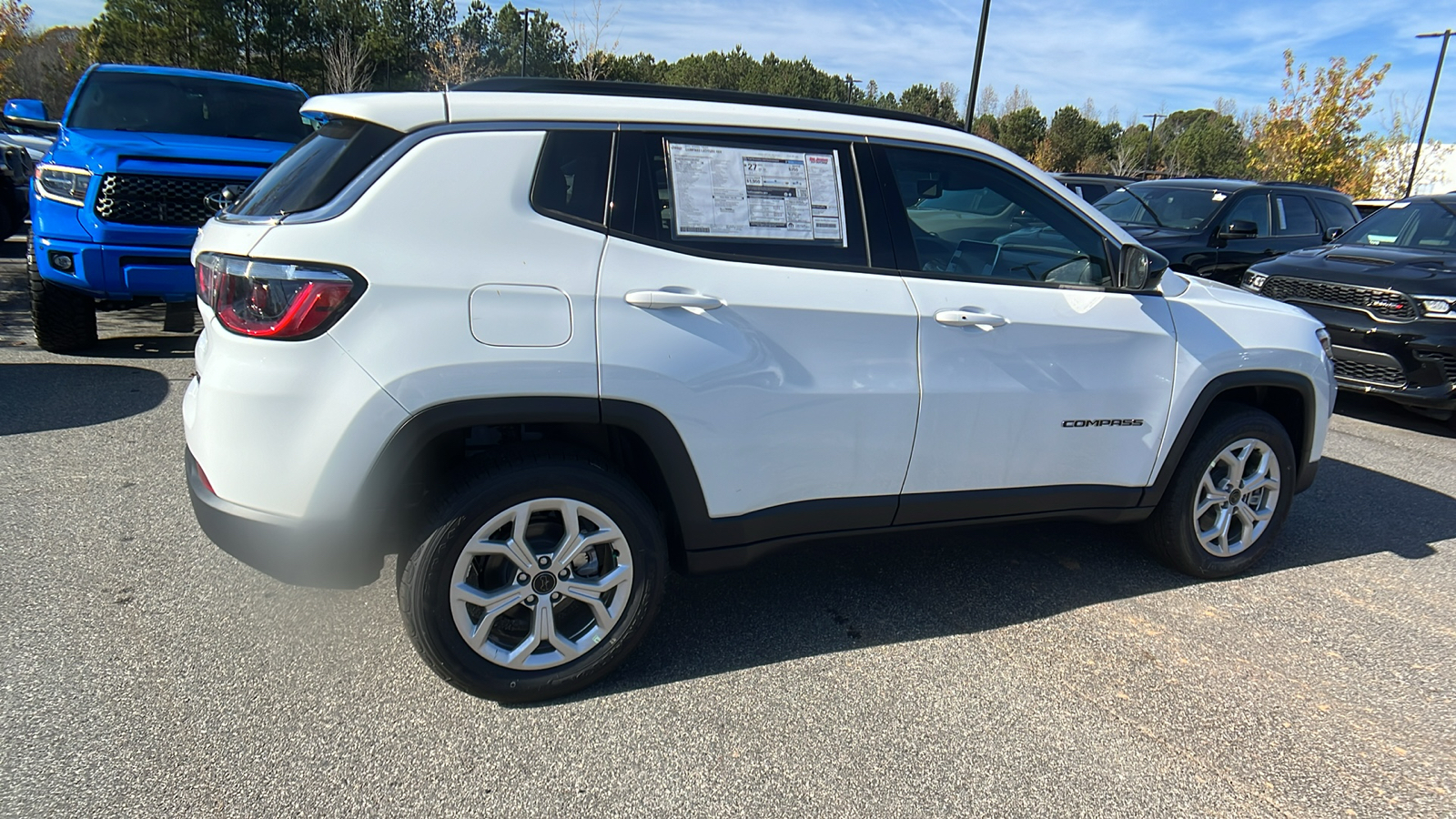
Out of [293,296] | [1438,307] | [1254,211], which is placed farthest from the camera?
[1254,211]

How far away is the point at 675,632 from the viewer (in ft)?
10.9

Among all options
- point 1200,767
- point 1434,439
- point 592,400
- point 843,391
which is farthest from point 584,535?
point 1434,439

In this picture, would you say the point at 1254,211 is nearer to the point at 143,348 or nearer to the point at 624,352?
the point at 624,352

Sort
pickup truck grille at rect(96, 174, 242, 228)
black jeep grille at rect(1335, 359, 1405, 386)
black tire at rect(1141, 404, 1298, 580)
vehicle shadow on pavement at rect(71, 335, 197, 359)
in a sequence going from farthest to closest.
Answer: vehicle shadow on pavement at rect(71, 335, 197, 359) → black jeep grille at rect(1335, 359, 1405, 386) → pickup truck grille at rect(96, 174, 242, 228) → black tire at rect(1141, 404, 1298, 580)

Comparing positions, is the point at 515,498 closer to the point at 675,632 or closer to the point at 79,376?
the point at 675,632

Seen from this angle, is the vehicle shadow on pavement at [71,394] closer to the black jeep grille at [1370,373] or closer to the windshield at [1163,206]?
the black jeep grille at [1370,373]

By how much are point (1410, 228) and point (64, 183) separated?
34.8 ft

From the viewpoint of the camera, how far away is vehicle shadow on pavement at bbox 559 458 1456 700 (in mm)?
3258

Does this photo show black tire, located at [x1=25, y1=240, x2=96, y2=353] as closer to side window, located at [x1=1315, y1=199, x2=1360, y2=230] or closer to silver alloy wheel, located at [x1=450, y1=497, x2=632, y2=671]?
silver alloy wheel, located at [x1=450, y1=497, x2=632, y2=671]

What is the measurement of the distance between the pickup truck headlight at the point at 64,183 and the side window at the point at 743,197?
529cm

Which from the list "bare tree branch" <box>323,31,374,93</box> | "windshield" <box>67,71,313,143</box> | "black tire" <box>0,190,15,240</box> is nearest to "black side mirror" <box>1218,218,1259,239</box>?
"windshield" <box>67,71,313,143</box>

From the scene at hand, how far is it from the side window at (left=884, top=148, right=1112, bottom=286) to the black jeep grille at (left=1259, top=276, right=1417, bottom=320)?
15.2 feet

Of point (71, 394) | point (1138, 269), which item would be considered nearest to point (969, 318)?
point (1138, 269)

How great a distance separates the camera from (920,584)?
12.4ft
